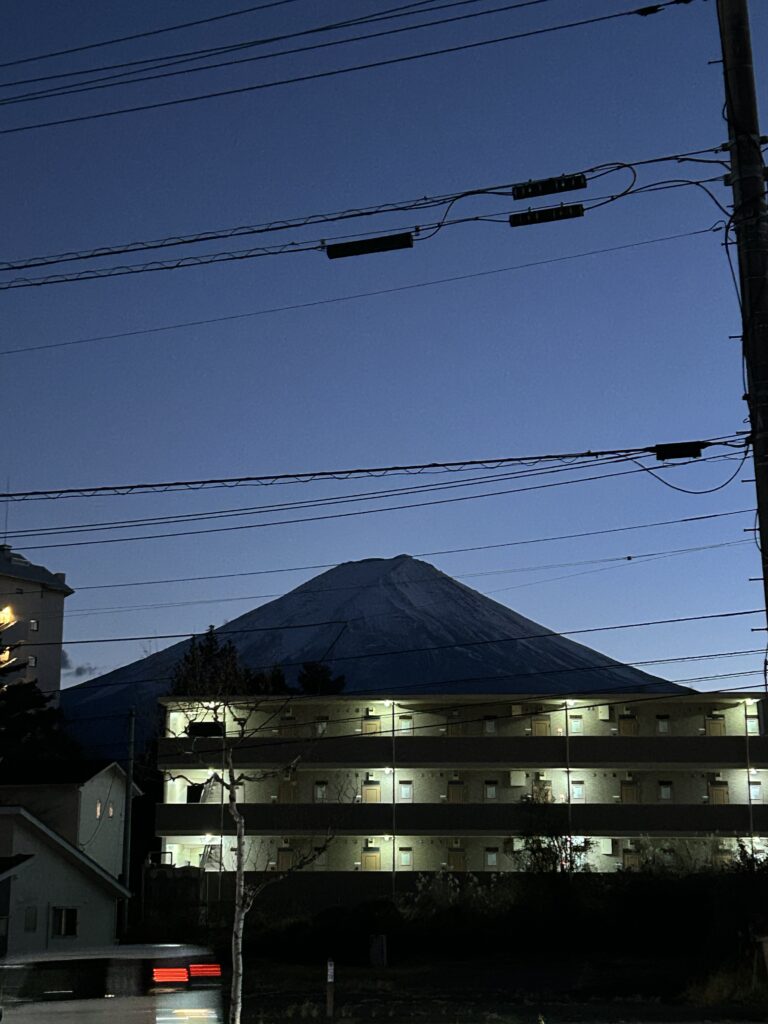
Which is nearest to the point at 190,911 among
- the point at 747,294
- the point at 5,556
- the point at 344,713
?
the point at 344,713

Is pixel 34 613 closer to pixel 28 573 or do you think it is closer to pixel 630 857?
pixel 28 573

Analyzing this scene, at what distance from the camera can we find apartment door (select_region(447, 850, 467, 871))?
54062 millimetres

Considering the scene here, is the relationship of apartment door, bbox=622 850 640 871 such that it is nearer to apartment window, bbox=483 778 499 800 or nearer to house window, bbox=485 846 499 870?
house window, bbox=485 846 499 870

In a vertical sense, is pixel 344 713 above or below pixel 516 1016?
above

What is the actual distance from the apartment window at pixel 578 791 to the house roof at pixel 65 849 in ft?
70.8

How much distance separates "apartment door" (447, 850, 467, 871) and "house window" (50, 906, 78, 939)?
20.4 meters

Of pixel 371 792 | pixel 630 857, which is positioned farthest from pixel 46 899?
pixel 630 857

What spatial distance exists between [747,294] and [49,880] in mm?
30668

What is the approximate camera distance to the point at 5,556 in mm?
95688

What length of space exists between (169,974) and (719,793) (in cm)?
4587

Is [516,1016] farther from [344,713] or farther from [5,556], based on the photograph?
[5,556]

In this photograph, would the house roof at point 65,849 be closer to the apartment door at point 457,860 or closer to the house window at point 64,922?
the house window at point 64,922

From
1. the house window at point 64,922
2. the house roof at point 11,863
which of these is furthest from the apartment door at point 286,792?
the house roof at point 11,863

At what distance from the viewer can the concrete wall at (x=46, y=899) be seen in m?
35.7
